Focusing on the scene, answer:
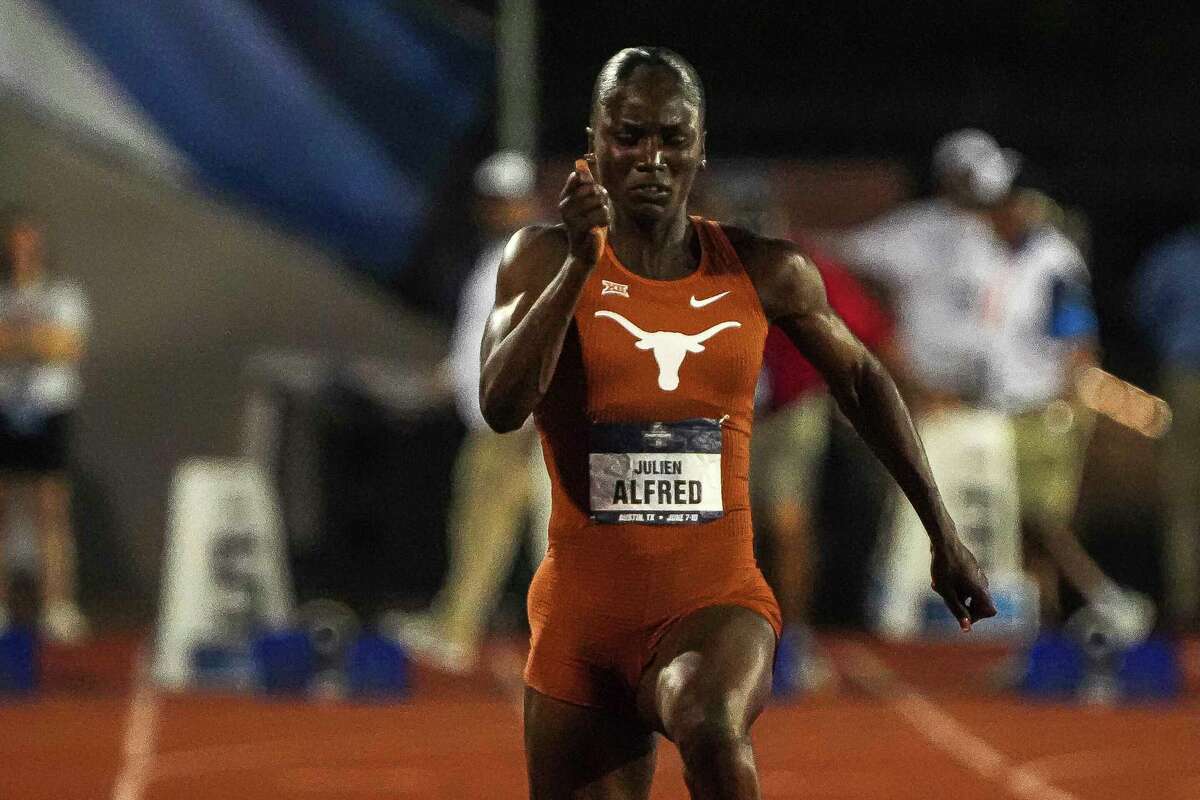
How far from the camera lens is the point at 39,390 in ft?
39.3

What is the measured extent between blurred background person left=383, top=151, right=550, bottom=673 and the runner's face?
19.4ft

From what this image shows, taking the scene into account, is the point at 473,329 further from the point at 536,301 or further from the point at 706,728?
the point at 706,728

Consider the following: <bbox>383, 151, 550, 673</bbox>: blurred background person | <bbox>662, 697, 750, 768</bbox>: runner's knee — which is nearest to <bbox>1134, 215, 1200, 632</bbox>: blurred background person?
<bbox>383, 151, 550, 673</bbox>: blurred background person

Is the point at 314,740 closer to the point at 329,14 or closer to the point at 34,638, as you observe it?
the point at 34,638

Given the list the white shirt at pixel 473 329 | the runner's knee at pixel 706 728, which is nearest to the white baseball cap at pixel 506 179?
the white shirt at pixel 473 329

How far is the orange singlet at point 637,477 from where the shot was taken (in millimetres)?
4379

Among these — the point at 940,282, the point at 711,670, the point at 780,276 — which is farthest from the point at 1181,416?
the point at 711,670

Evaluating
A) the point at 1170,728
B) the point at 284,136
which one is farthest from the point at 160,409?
the point at 1170,728

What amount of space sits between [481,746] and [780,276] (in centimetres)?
469

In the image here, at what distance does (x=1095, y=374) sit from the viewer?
11.8m

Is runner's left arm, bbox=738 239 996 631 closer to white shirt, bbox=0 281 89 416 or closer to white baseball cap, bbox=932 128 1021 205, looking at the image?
white baseball cap, bbox=932 128 1021 205

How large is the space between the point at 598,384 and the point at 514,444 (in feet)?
21.4

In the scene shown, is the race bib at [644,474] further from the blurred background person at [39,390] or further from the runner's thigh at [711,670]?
the blurred background person at [39,390]

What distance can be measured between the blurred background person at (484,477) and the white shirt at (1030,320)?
7.40 ft
